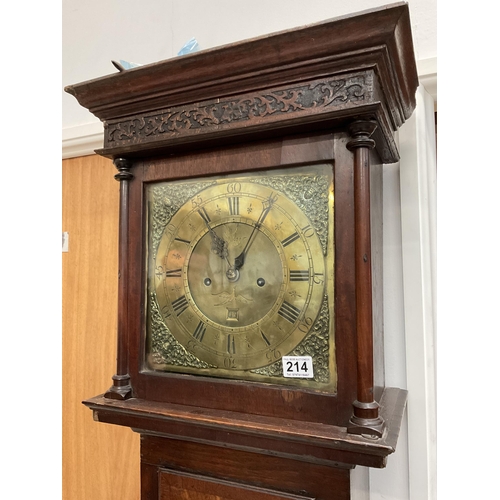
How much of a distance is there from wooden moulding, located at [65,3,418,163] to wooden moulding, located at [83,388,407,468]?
469 millimetres

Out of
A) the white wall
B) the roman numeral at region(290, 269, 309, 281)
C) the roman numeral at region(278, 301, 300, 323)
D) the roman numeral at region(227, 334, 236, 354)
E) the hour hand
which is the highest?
the white wall

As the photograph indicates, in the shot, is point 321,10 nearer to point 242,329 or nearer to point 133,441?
point 242,329

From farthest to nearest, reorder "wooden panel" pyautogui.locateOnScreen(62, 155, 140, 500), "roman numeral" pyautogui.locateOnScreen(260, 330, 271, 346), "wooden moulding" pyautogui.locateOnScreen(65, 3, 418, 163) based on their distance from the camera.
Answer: "wooden panel" pyautogui.locateOnScreen(62, 155, 140, 500) → "roman numeral" pyautogui.locateOnScreen(260, 330, 271, 346) → "wooden moulding" pyautogui.locateOnScreen(65, 3, 418, 163)

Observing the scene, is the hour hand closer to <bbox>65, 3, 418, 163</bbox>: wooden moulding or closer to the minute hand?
the minute hand

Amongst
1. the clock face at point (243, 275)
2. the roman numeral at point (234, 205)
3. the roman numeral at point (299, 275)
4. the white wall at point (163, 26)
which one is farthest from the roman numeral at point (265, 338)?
the white wall at point (163, 26)

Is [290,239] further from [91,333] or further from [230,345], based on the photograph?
[91,333]

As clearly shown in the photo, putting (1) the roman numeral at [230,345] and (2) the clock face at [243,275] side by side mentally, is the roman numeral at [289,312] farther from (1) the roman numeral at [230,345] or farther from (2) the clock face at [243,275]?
(1) the roman numeral at [230,345]

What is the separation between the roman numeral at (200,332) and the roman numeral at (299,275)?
0.62 feet

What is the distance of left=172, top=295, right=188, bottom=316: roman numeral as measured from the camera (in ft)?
2.48

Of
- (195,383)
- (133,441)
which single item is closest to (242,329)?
(195,383)

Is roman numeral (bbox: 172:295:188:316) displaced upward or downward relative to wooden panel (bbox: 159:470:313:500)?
upward

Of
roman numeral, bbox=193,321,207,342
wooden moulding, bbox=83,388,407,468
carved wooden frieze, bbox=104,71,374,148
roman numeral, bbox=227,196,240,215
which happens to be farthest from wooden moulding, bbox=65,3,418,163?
wooden moulding, bbox=83,388,407,468

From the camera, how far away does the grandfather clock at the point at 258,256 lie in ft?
2.01

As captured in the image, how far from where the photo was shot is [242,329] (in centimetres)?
71
